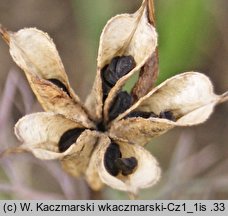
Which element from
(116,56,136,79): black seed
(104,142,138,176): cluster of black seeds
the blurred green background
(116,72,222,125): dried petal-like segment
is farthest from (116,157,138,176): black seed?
the blurred green background

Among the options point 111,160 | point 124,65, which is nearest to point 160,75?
point 124,65

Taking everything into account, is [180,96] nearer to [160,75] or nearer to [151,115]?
[151,115]

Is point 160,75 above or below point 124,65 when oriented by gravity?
below

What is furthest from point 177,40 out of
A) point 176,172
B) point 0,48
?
point 0,48

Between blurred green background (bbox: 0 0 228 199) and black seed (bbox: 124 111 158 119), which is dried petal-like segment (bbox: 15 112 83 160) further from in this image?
blurred green background (bbox: 0 0 228 199)

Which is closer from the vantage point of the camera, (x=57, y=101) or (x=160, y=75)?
(x=57, y=101)

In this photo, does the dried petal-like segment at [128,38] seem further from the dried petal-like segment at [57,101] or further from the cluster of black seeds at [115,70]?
the dried petal-like segment at [57,101]

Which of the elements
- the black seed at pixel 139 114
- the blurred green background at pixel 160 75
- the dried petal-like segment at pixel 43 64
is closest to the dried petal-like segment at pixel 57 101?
the dried petal-like segment at pixel 43 64
